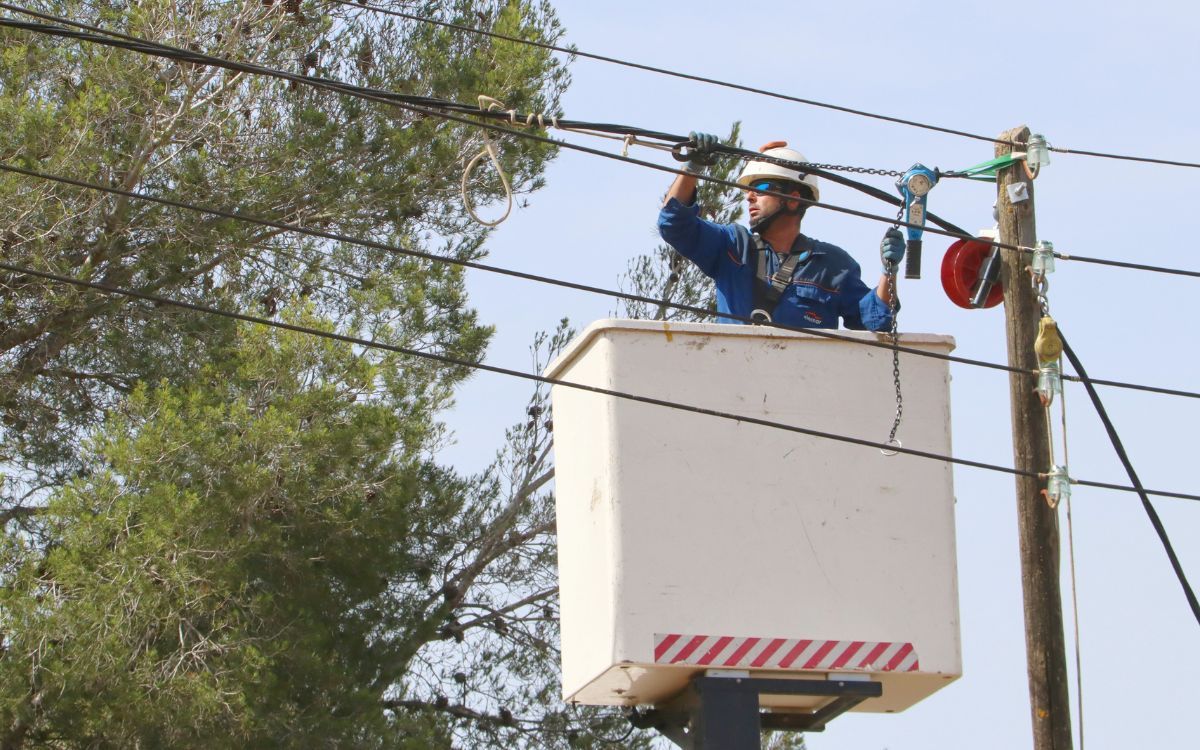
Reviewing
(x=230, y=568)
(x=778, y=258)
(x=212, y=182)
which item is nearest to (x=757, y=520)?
(x=778, y=258)

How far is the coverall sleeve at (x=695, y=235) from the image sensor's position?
7.44 metres

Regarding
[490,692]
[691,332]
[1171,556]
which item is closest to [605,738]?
[490,692]

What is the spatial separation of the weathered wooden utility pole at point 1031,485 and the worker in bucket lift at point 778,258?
0.65 m

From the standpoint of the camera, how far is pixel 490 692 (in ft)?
46.3

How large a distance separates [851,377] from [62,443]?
806cm

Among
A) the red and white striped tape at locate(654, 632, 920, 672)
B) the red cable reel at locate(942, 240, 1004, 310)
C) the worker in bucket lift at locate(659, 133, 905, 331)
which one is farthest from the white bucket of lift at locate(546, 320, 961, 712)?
the red cable reel at locate(942, 240, 1004, 310)

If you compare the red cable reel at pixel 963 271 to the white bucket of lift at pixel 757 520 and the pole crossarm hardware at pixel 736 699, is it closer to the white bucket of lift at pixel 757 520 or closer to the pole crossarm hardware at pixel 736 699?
the white bucket of lift at pixel 757 520

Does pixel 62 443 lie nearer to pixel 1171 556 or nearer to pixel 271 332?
pixel 271 332

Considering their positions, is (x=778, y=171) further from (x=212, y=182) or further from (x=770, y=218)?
(x=212, y=182)

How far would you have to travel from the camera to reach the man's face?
7832 mm

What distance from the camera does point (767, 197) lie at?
784 cm

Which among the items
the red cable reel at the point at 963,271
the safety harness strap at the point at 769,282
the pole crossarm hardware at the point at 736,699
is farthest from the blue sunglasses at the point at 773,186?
the pole crossarm hardware at the point at 736,699

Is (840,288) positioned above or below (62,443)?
below

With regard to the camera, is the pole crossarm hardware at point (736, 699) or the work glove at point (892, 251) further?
the work glove at point (892, 251)
